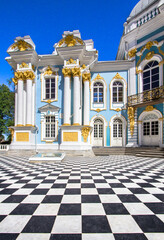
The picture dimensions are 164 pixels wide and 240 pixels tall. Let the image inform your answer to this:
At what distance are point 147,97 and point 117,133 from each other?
153 inches

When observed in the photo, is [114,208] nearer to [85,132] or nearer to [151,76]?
[85,132]

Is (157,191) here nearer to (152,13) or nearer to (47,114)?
(47,114)

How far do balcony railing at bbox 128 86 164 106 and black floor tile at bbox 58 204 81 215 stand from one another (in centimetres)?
1076

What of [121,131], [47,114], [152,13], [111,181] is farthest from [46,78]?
[111,181]

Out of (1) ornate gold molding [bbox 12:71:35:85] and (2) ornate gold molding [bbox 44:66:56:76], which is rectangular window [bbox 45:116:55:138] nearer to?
(1) ornate gold molding [bbox 12:71:35:85]

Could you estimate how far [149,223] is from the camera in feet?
6.39

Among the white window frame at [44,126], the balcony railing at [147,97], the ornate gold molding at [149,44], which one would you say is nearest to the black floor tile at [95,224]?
the white window frame at [44,126]

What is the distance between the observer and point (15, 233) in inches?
67.8

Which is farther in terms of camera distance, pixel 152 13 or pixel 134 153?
pixel 152 13

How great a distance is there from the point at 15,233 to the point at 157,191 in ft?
9.35

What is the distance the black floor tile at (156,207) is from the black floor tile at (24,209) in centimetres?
191

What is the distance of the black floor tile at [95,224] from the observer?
177cm

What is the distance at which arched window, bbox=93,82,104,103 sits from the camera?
43.7 feet

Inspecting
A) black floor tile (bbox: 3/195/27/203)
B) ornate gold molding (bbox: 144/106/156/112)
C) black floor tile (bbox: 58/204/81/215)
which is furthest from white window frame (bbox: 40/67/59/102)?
black floor tile (bbox: 58/204/81/215)
